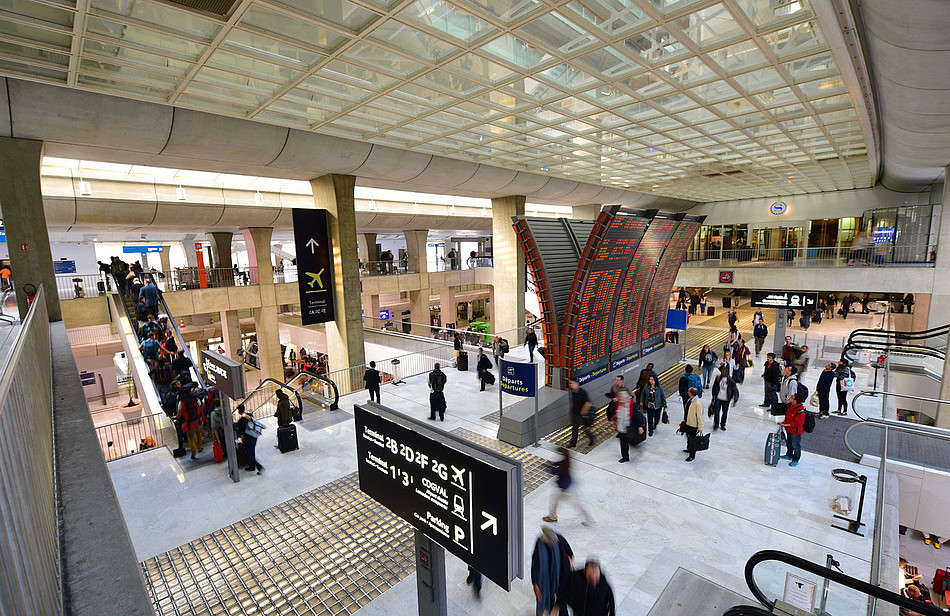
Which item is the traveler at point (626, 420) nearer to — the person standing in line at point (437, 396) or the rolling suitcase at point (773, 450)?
the rolling suitcase at point (773, 450)

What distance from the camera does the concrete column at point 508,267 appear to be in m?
20.7

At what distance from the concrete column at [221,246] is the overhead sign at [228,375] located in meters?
21.9

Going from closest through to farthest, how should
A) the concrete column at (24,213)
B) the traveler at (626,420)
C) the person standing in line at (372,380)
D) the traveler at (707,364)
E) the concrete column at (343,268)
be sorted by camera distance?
the traveler at (626,420)
the concrete column at (24,213)
the person standing in line at (372,380)
the traveler at (707,364)
the concrete column at (343,268)

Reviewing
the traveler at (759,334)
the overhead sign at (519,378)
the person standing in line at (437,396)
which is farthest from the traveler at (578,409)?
the traveler at (759,334)

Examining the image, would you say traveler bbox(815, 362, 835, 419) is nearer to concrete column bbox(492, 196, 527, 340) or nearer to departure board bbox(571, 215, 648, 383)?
departure board bbox(571, 215, 648, 383)

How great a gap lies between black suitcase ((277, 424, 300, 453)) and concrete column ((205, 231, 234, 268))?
21270 millimetres

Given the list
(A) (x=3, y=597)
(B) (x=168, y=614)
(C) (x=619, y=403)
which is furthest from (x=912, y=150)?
(B) (x=168, y=614)

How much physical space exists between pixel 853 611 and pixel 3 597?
6.29 metres

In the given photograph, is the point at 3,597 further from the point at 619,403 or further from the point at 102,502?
the point at 619,403

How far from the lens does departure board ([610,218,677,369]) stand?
12.3 meters

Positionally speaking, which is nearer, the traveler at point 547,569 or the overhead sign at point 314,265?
the traveler at point 547,569

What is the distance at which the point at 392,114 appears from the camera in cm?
1012

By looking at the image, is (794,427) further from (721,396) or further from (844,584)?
(844,584)

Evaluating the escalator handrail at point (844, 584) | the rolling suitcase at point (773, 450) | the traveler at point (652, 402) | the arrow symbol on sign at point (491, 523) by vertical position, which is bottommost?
the rolling suitcase at point (773, 450)
